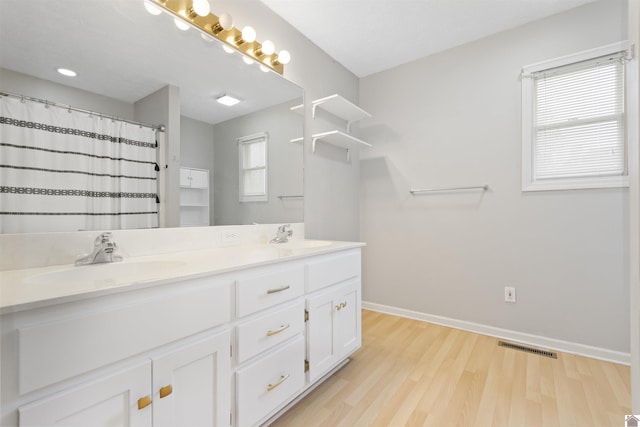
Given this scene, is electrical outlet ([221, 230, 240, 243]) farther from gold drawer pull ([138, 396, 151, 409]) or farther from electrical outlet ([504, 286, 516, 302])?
electrical outlet ([504, 286, 516, 302])

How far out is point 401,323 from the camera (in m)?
2.51

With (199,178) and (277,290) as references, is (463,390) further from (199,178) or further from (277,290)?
(199,178)

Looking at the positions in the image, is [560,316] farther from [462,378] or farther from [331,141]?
[331,141]

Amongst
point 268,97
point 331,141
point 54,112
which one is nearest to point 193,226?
point 54,112

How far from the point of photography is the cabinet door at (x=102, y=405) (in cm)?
64

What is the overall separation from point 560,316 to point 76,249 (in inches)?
114

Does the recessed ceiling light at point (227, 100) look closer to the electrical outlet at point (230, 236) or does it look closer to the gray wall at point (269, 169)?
the gray wall at point (269, 169)

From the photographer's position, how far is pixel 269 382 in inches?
46.8

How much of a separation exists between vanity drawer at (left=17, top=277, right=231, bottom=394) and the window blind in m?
2.42

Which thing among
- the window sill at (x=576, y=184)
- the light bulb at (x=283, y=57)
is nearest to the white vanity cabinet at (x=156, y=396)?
the light bulb at (x=283, y=57)

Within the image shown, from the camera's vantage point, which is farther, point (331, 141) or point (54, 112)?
point (331, 141)

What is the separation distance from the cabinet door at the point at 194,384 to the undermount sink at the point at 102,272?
281 millimetres

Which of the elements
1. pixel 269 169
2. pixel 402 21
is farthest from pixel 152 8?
pixel 402 21

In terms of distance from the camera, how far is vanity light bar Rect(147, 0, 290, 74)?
1403 millimetres
